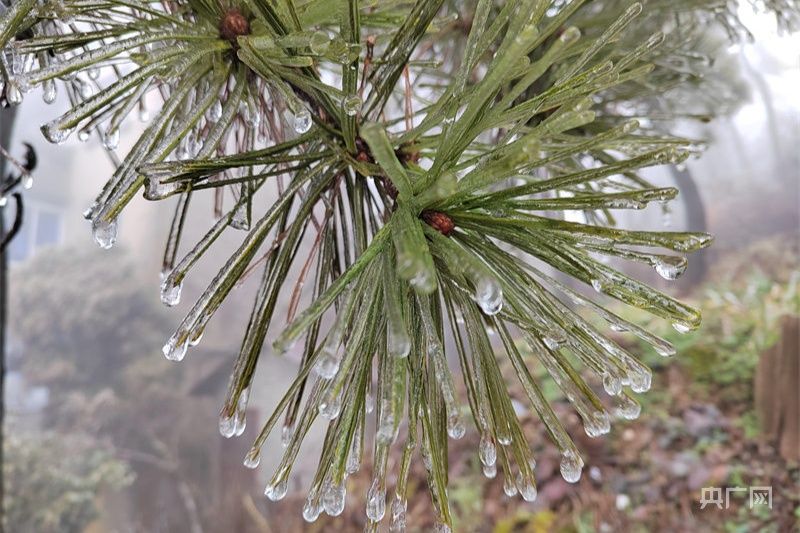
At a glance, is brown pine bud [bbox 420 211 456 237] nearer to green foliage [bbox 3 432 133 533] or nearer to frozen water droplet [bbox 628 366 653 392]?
frozen water droplet [bbox 628 366 653 392]

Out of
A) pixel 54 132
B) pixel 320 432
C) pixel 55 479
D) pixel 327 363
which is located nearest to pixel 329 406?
pixel 327 363

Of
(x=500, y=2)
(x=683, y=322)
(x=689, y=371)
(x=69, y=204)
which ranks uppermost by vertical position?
(x=69, y=204)

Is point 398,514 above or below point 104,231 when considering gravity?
below

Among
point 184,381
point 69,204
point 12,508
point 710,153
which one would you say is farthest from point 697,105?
point 12,508

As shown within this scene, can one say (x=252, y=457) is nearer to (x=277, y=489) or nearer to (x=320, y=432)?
(x=277, y=489)

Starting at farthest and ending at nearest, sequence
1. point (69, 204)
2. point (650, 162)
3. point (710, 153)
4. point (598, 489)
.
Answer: point (69, 204), point (710, 153), point (598, 489), point (650, 162)

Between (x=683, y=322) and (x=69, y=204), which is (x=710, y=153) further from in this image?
(x=69, y=204)

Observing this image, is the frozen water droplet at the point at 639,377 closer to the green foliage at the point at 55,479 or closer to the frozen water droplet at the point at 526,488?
the frozen water droplet at the point at 526,488
